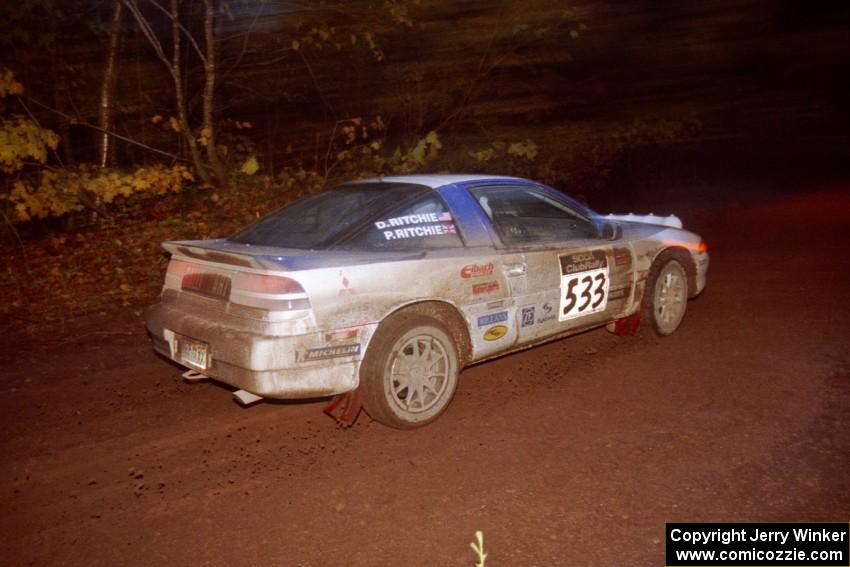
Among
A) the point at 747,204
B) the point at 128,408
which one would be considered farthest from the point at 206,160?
the point at 747,204

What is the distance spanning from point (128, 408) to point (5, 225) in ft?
19.4

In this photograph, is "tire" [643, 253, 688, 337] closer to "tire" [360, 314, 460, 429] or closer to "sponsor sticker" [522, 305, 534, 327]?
"sponsor sticker" [522, 305, 534, 327]

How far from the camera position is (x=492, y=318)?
15.1ft

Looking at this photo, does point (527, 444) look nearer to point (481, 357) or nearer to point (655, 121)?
point (481, 357)

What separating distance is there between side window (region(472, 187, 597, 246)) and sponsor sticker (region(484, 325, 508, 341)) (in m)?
0.58

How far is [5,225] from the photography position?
30.0ft

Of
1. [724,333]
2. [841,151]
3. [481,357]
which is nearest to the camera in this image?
[481,357]

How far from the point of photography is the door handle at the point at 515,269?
4.67m

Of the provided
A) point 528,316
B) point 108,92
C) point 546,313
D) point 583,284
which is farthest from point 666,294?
point 108,92

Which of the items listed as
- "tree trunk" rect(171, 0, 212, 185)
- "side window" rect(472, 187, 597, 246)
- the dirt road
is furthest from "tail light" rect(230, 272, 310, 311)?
"tree trunk" rect(171, 0, 212, 185)

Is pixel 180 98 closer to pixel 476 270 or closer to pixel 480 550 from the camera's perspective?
pixel 476 270

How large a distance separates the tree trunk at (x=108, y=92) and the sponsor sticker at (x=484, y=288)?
7.73 m

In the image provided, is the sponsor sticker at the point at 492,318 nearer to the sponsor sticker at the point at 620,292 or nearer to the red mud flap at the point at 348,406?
the red mud flap at the point at 348,406

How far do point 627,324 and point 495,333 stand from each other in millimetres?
1819
